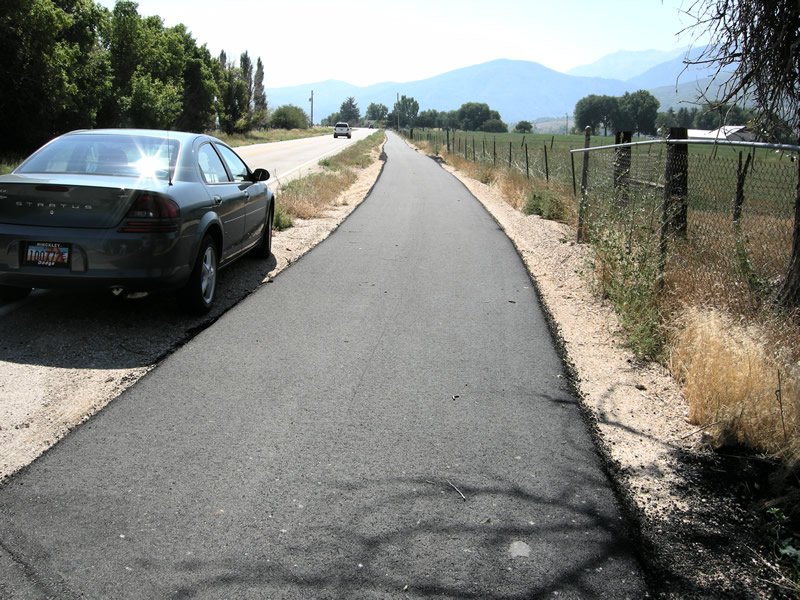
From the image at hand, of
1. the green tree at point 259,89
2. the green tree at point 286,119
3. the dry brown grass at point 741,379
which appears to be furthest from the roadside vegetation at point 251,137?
the dry brown grass at point 741,379

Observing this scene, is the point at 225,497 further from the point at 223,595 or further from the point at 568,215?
the point at 568,215

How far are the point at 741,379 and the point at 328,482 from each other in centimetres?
277

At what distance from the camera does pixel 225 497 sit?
133 inches

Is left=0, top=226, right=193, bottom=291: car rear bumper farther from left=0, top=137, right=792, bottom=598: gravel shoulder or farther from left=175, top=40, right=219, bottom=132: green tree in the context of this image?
left=175, top=40, right=219, bottom=132: green tree

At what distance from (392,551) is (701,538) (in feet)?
4.73

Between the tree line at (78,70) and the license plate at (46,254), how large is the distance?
17.5 meters

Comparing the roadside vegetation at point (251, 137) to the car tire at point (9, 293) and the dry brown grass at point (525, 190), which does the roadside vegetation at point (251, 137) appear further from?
the car tire at point (9, 293)

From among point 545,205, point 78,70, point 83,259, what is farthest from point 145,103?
point 83,259

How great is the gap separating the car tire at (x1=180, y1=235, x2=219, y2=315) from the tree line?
17136mm

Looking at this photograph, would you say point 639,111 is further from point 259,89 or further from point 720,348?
point 720,348

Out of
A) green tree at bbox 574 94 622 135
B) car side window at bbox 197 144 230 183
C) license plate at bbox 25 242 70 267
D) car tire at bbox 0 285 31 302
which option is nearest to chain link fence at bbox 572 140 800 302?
car side window at bbox 197 144 230 183

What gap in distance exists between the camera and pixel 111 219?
5.62m

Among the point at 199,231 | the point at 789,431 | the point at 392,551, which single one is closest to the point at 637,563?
the point at 392,551

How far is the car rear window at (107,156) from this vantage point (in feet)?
20.3
